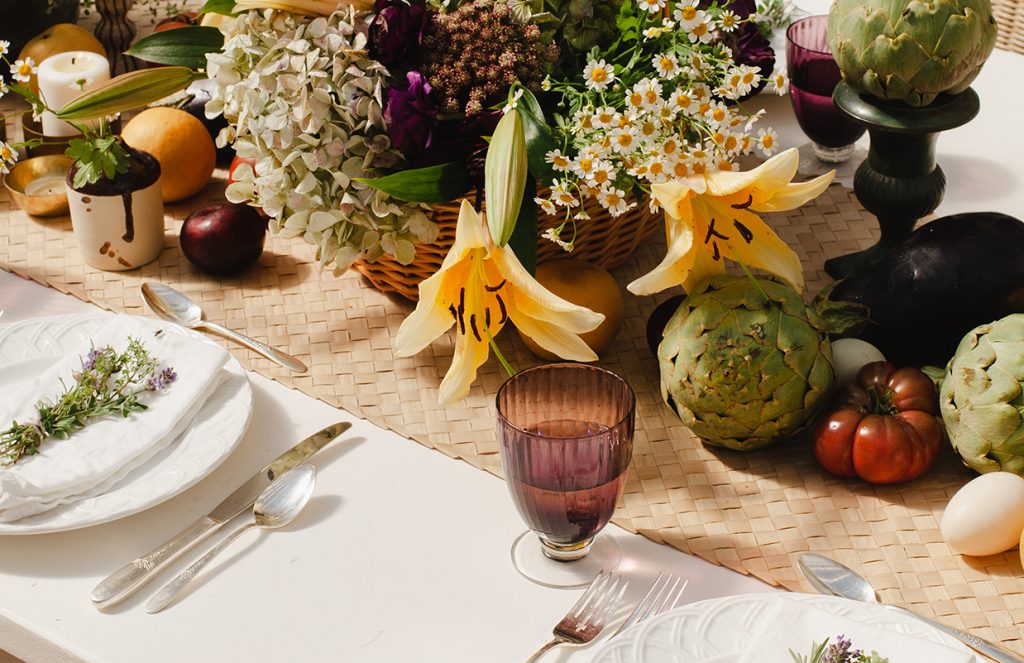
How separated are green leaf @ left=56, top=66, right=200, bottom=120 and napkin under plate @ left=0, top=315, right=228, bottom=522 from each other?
262mm

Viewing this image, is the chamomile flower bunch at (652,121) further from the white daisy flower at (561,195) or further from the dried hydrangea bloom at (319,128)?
the dried hydrangea bloom at (319,128)

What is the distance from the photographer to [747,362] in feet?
3.24

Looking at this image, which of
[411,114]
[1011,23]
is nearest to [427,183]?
[411,114]

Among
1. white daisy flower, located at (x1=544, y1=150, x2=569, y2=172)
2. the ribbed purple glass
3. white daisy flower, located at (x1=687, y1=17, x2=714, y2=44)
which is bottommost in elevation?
the ribbed purple glass

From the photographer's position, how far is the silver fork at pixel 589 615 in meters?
0.85

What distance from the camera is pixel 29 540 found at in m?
0.95

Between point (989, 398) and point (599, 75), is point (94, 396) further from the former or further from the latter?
point (989, 398)

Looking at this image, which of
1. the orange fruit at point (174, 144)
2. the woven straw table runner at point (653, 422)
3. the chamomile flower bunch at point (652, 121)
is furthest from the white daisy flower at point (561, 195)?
the orange fruit at point (174, 144)

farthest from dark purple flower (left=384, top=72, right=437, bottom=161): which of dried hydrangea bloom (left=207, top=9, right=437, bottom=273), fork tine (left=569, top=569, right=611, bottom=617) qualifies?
fork tine (left=569, top=569, right=611, bottom=617)

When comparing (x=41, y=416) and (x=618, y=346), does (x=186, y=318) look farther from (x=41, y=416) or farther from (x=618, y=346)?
(x=618, y=346)

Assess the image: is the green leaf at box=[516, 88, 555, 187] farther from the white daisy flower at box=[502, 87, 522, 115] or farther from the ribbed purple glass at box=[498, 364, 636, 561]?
the ribbed purple glass at box=[498, 364, 636, 561]

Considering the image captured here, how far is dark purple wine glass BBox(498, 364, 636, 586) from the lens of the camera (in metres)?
0.86

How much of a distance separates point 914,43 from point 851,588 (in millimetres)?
491

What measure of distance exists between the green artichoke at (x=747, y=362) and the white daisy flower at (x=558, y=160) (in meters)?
0.17
